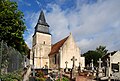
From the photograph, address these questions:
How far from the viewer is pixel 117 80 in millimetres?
25516

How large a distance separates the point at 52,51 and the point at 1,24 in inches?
1555

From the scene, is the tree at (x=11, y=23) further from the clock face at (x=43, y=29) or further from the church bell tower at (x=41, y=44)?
the clock face at (x=43, y=29)

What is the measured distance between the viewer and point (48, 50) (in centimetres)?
6400

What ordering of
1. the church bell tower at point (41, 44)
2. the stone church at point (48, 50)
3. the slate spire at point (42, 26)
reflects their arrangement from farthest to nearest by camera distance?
the slate spire at point (42, 26) < the church bell tower at point (41, 44) < the stone church at point (48, 50)

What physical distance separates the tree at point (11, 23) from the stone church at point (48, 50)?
96.8 ft

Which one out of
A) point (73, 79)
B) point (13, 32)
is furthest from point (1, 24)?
point (73, 79)

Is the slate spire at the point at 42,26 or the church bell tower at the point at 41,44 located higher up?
the slate spire at the point at 42,26

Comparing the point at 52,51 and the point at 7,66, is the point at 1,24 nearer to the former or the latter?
the point at 7,66

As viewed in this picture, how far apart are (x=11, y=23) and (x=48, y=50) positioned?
4069cm

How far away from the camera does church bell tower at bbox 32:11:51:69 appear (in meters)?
62.0

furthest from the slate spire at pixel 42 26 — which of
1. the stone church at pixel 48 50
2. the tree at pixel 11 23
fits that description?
the tree at pixel 11 23

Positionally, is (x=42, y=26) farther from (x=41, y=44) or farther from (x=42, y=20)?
(x=41, y=44)

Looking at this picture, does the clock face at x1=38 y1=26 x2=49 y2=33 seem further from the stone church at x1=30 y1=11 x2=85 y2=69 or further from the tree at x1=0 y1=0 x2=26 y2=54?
the tree at x1=0 y1=0 x2=26 y2=54

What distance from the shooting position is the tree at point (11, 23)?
2291 centimetres
